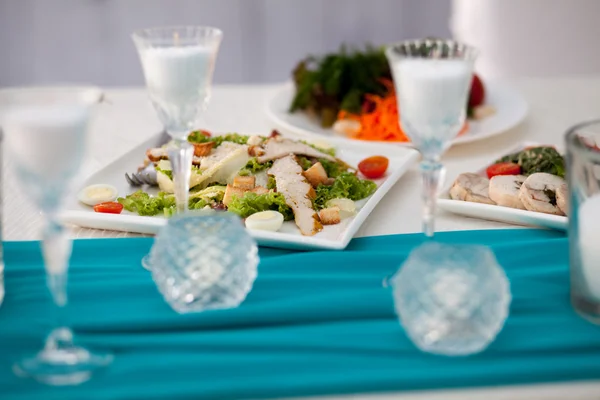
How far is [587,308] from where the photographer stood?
1426 mm

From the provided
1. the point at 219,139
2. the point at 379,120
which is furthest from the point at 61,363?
the point at 379,120

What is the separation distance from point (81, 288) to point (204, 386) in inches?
17.7

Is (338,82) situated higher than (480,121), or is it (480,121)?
(338,82)

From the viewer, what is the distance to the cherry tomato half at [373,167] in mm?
2275

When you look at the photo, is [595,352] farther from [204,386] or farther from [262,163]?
[262,163]

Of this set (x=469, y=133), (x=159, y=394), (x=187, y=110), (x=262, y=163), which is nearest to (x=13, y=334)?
(x=159, y=394)

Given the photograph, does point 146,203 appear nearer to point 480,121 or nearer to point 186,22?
point 480,121

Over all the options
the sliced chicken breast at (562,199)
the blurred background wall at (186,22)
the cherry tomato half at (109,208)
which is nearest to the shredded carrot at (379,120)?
the sliced chicken breast at (562,199)

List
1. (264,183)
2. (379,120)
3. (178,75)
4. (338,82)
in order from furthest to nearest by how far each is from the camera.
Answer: (338,82) → (379,120) → (264,183) → (178,75)

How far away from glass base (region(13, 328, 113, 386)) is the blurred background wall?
5121 mm

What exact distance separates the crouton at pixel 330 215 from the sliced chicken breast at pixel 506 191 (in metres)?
0.40

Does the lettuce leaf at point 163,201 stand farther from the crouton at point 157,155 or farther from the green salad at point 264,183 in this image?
the crouton at point 157,155

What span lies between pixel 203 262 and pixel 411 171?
3.74 feet

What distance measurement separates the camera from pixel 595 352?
133 cm
